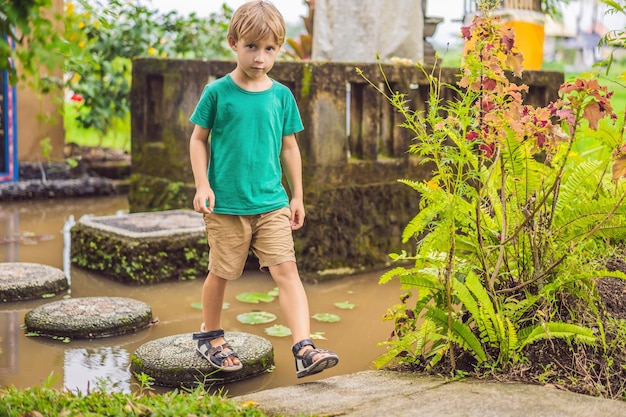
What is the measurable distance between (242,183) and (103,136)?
277 inches

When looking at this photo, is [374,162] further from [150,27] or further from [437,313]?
[150,27]

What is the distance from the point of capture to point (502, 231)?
337cm

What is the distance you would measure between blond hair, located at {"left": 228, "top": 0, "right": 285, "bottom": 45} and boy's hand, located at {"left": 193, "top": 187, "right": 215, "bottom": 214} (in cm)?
63

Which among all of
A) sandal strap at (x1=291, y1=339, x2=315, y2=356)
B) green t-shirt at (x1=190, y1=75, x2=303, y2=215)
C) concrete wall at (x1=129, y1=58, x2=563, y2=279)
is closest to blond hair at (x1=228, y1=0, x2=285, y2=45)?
green t-shirt at (x1=190, y1=75, x2=303, y2=215)

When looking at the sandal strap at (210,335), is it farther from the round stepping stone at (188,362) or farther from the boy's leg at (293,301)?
the boy's leg at (293,301)

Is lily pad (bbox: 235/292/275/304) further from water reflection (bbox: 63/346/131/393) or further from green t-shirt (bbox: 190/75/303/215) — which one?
green t-shirt (bbox: 190/75/303/215)

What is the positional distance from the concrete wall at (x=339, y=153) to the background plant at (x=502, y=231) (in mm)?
2019

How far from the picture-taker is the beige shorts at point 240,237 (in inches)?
142

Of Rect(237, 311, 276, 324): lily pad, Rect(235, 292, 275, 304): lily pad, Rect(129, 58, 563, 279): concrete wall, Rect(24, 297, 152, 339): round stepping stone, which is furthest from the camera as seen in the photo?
Rect(129, 58, 563, 279): concrete wall

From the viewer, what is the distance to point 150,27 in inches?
383

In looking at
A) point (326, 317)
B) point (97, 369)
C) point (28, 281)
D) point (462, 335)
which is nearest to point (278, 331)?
point (326, 317)

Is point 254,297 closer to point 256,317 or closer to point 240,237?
point 256,317

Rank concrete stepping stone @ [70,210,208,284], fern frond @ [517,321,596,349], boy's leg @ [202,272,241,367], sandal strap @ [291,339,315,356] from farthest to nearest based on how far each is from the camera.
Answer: concrete stepping stone @ [70,210,208,284]
boy's leg @ [202,272,241,367]
sandal strap @ [291,339,315,356]
fern frond @ [517,321,596,349]

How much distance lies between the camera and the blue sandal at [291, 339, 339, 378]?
3.29m
